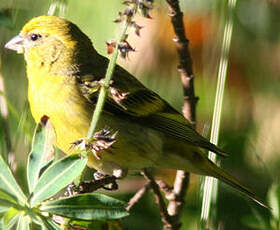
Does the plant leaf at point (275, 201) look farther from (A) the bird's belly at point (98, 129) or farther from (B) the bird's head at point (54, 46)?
(B) the bird's head at point (54, 46)

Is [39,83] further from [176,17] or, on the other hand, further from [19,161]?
[176,17]

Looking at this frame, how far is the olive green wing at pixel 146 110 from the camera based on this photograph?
2.63 m

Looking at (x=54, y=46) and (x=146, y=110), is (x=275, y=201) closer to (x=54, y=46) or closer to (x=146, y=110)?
(x=146, y=110)

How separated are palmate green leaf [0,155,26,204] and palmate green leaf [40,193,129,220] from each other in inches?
2.4

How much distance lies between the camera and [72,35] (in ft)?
9.35

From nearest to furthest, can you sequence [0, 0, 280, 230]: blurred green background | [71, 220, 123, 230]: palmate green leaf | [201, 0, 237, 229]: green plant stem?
[71, 220, 123, 230]: palmate green leaf < [201, 0, 237, 229]: green plant stem < [0, 0, 280, 230]: blurred green background

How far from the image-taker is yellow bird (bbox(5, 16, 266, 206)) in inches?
99.9

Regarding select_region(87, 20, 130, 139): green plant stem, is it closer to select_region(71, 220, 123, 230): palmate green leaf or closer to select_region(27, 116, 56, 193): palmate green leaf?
select_region(27, 116, 56, 193): palmate green leaf

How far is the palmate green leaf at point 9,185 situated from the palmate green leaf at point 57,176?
0.09 ft

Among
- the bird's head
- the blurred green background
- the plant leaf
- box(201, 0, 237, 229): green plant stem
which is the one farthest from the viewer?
the blurred green background

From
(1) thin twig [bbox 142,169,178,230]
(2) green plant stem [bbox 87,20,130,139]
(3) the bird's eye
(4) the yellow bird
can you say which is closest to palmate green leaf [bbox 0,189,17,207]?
(2) green plant stem [bbox 87,20,130,139]

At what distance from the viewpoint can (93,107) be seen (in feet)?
8.34

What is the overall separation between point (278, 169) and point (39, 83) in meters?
1.23

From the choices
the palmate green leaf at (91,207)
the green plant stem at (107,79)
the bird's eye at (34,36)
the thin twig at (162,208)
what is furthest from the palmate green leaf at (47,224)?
the bird's eye at (34,36)
